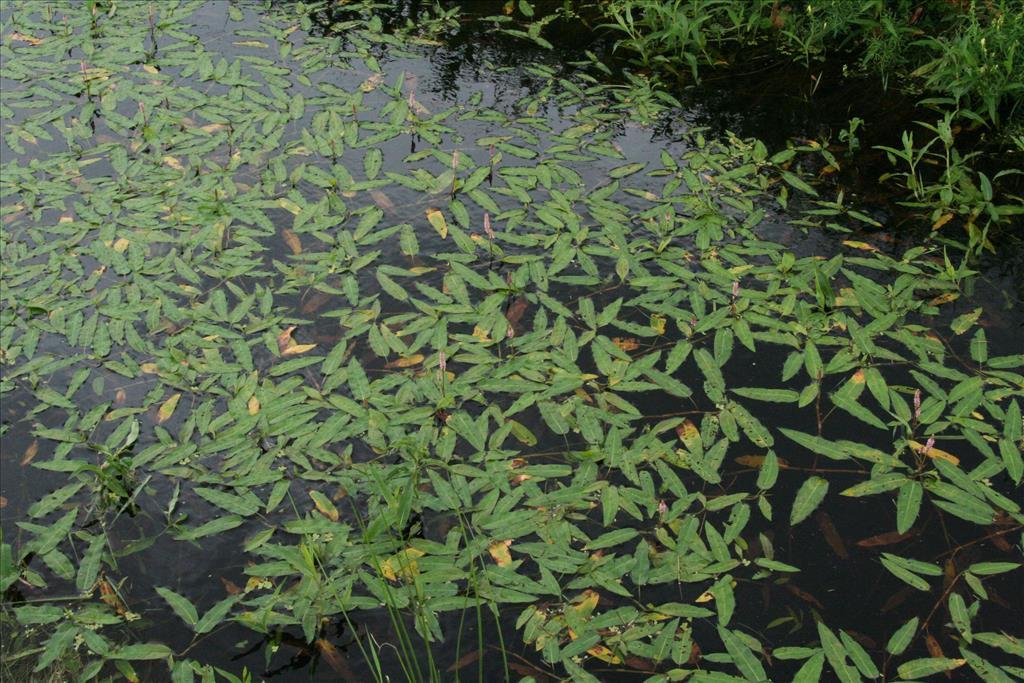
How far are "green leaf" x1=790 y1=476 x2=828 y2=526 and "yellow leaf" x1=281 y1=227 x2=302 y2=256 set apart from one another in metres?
1.82

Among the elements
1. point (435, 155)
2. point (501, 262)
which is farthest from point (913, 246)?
point (435, 155)

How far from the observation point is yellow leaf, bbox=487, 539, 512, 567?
91.2 inches

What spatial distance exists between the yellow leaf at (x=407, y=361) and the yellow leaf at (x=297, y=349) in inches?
10.1

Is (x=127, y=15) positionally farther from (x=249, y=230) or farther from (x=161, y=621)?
(x=161, y=621)

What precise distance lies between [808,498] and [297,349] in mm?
1533

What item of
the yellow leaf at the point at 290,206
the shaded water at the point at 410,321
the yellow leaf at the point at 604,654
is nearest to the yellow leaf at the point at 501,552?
the shaded water at the point at 410,321

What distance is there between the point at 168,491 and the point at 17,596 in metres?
0.42

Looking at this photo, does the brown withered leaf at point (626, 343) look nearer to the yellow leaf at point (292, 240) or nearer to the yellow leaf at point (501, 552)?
the yellow leaf at point (501, 552)

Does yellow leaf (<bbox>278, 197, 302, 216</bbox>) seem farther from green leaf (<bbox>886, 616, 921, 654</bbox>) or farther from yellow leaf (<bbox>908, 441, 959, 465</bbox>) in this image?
green leaf (<bbox>886, 616, 921, 654</bbox>)

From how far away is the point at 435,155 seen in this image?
371 cm

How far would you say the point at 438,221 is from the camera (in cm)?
340

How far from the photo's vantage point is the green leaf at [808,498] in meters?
2.45

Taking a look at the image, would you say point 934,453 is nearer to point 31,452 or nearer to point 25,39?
point 31,452

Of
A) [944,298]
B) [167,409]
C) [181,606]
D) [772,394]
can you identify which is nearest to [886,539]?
[772,394]
